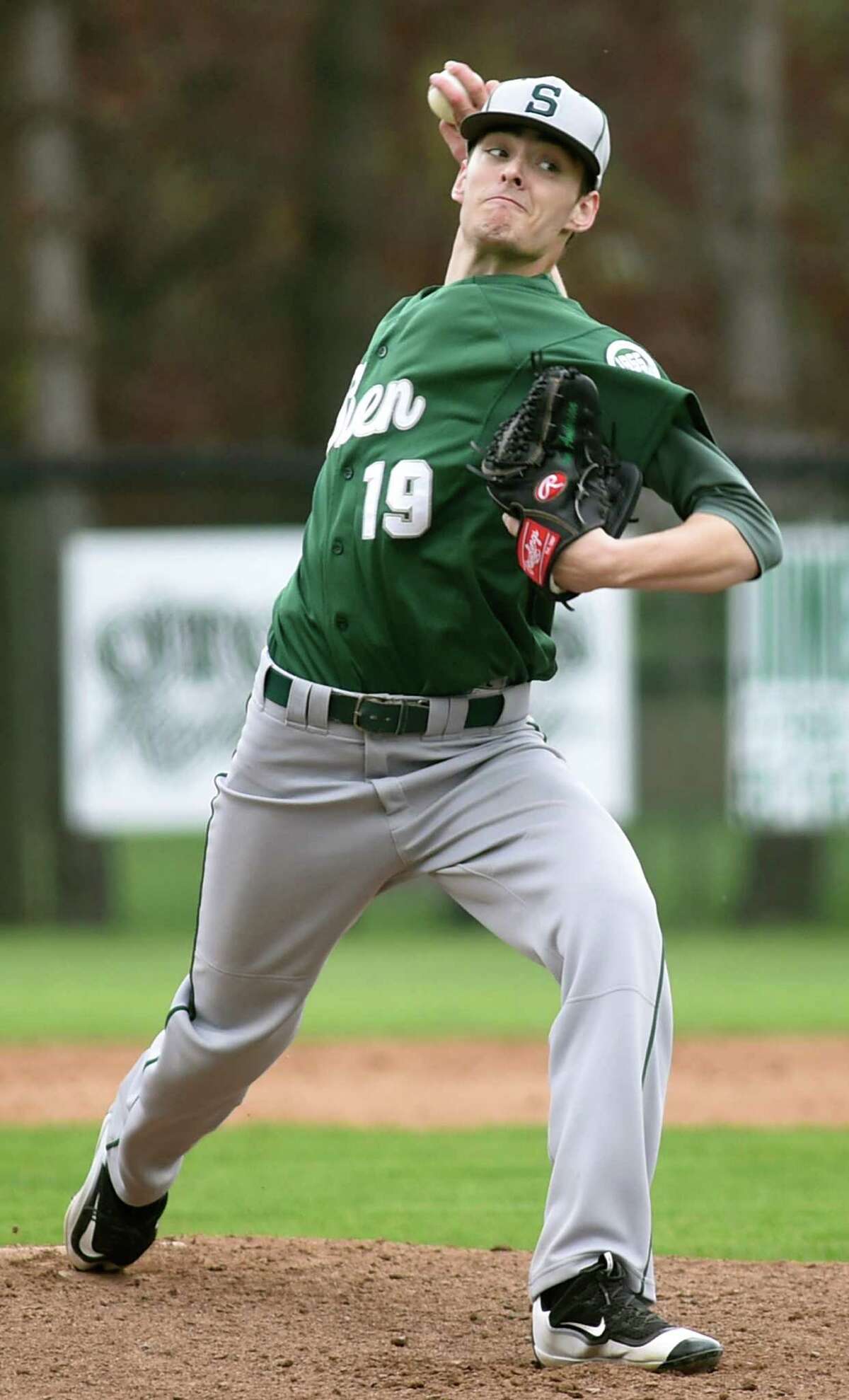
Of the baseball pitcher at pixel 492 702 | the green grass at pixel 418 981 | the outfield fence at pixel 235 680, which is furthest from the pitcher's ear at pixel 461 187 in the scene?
the outfield fence at pixel 235 680

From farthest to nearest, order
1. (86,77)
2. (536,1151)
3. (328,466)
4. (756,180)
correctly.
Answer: (86,77) → (756,180) → (536,1151) → (328,466)

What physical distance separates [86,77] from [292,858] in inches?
690

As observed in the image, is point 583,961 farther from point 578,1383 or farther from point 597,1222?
point 578,1383

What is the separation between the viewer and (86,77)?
20.1m

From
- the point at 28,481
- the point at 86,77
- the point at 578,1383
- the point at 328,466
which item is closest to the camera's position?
the point at 578,1383

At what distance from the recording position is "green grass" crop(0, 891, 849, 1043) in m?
9.27

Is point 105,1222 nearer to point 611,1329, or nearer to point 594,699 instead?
point 611,1329

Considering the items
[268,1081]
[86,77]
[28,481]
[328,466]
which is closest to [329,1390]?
[328,466]

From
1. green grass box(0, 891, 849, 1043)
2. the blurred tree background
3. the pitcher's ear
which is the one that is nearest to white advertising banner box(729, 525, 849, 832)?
green grass box(0, 891, 849, 1043)

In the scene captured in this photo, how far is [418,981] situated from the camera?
35.6ft

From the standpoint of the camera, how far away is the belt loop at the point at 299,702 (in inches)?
156

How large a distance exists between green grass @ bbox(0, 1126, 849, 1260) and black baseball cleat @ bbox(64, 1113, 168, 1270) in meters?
0.69

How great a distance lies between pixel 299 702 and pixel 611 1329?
1.24 m

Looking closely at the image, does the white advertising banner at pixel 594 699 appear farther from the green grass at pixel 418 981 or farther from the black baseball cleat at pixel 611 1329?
the black baseball cleat at pixel 611 1329
